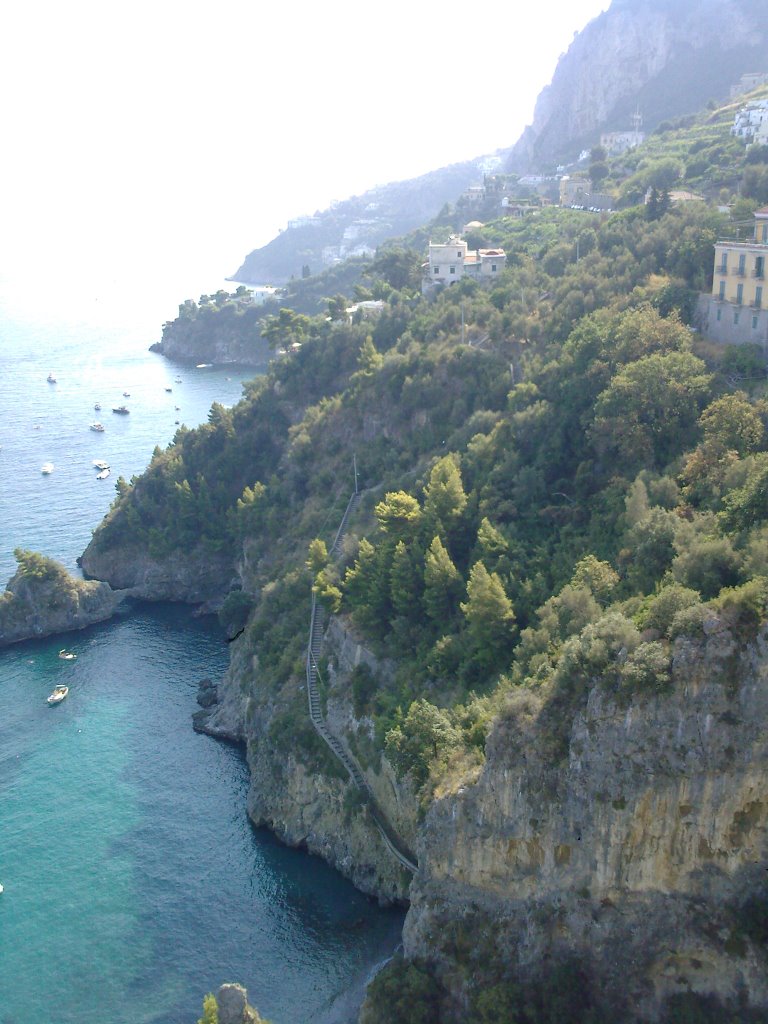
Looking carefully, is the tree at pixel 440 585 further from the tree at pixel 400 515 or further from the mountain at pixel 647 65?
the mountain at pixel 647 65

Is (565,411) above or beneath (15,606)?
above

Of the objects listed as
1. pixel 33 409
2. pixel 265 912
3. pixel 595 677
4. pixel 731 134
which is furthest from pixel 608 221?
pixel 33 409

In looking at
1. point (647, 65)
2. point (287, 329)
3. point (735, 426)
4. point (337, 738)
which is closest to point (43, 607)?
point (337, 738)

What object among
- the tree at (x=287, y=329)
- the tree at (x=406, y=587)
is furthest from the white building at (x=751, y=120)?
→ the tree at (x=406, y=587)

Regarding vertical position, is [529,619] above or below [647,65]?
below

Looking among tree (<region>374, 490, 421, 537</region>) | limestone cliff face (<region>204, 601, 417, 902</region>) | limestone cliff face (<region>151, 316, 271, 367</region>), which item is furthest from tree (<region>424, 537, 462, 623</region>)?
limestone cliff face (<region>151, 316, 271, 367</region>)

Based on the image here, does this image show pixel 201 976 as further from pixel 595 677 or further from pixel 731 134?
pixel 731 134

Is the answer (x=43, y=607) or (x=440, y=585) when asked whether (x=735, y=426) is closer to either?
(x=440, y=585)
